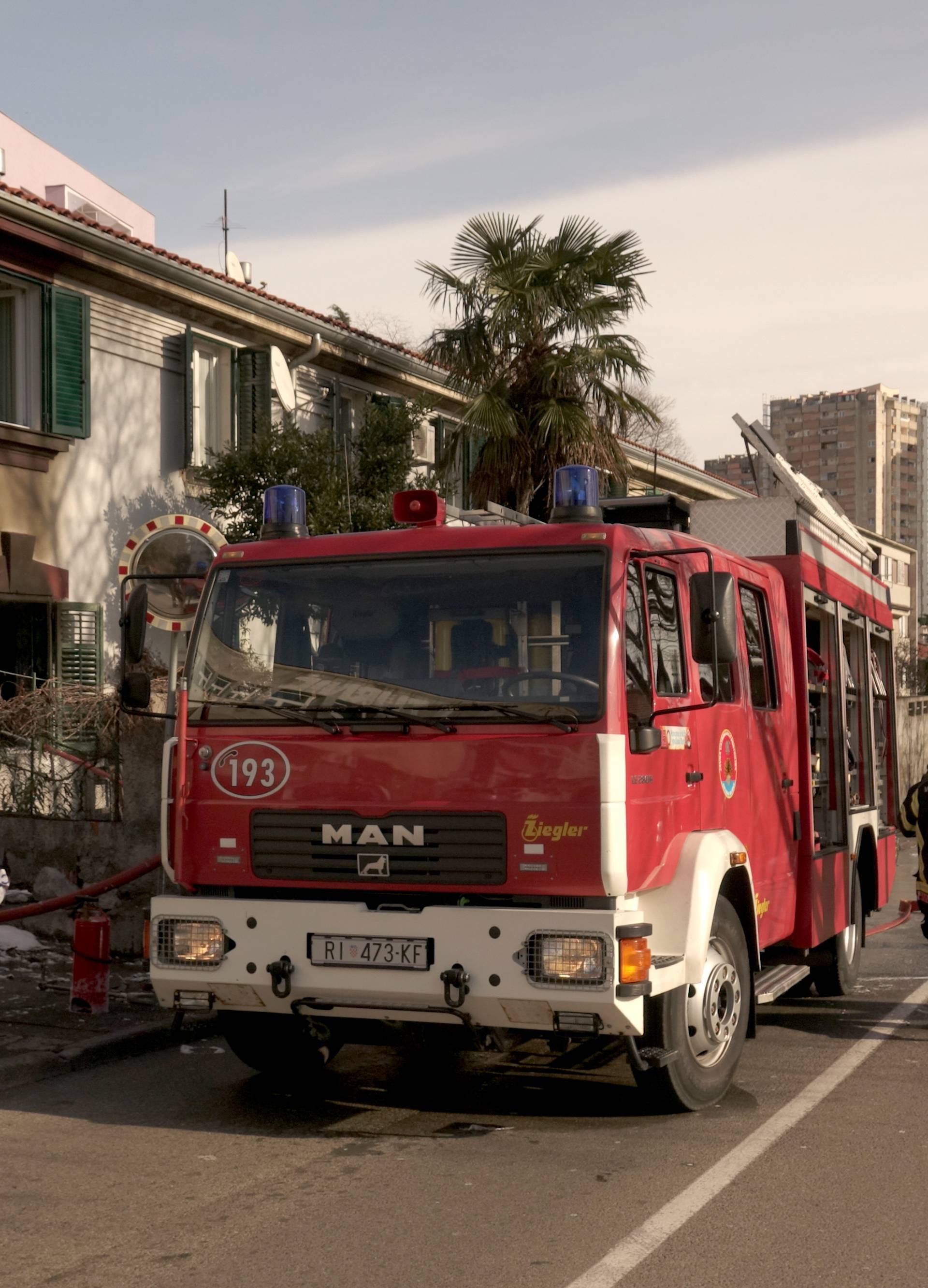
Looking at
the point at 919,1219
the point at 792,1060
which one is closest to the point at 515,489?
the point at 792,1060

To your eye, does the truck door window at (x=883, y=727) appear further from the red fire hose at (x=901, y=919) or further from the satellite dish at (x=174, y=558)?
the satellite dish at (x=174, y=558)

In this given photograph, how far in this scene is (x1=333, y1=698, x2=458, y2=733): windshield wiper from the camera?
19.4 feet

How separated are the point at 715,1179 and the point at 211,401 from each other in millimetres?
14961

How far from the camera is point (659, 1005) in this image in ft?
19.7

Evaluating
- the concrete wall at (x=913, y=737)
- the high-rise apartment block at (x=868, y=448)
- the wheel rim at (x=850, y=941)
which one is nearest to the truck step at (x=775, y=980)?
the wheel rim at (x=850, y=941)

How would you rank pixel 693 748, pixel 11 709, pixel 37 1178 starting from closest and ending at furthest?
pixel 37 1178
pixel 693 748
pixel 11 709

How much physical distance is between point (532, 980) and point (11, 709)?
6536mm

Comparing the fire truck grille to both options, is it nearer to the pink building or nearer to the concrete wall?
the concrete wall

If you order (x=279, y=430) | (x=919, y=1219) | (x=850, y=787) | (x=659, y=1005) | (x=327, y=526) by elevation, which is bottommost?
(x=919, y=1219)

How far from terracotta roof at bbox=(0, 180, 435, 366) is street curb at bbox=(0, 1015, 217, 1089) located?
9724 mm

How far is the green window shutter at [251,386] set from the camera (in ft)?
62.6

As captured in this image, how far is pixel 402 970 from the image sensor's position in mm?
5801

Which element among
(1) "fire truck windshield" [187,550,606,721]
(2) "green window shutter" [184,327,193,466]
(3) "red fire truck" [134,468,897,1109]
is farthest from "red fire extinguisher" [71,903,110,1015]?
(2) "green window shutter" [184,327,193,466]

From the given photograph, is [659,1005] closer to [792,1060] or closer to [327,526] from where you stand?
[792,1060]
